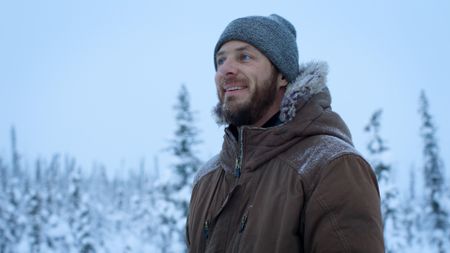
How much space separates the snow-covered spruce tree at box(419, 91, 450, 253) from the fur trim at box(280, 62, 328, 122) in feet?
107

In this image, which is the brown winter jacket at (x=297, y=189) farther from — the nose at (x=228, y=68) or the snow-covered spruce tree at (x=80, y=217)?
the snow-covered spruce tree at (x=80, y=217)

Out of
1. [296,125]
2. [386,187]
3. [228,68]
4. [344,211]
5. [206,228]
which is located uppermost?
[228,68]

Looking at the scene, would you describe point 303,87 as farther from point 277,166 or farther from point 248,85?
point 277,166

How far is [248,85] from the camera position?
3.67 meters

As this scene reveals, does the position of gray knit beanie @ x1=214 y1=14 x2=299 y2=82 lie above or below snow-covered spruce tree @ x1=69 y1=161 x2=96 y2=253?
above

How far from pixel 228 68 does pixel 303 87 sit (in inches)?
21.2

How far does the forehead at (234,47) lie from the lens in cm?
372

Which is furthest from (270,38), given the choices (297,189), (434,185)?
(434,185)

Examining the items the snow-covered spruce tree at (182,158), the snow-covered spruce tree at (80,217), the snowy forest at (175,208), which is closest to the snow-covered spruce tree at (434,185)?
the snowy forest at (175,208)

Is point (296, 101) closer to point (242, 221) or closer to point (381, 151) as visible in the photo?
point (242, 221)

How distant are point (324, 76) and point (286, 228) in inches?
43.8

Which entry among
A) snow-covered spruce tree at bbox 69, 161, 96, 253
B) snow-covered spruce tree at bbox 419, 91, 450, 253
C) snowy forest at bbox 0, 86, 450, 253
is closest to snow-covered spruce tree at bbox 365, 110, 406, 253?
snowy forest at bbox 0, 86, 450, 253

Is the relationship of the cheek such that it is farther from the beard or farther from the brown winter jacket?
the brown winter jacket

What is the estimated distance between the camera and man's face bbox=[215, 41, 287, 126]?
367 centimetres
